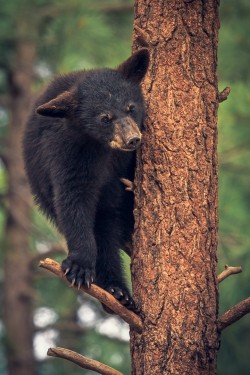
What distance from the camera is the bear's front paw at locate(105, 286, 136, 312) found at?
435 cm

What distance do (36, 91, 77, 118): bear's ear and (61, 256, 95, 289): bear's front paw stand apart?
89cm

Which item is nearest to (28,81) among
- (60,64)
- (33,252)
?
(60,64)

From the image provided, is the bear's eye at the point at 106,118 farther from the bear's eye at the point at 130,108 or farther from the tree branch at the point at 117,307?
the tree branch at the point at 117,307

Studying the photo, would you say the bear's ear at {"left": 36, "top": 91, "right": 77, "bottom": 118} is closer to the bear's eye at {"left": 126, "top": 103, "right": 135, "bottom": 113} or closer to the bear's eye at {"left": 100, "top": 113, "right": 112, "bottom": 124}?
the bear's eye at {"left": 100, "top": 113, "right": 112, "bottom": 124}

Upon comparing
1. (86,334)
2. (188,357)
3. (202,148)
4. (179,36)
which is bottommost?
(86,334)

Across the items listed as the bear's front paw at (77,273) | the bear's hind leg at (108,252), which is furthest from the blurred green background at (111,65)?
the bear's front paw at (77,273)

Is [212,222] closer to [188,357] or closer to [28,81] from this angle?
[188,357]

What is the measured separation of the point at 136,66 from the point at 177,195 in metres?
0.86

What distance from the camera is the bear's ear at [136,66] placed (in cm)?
454

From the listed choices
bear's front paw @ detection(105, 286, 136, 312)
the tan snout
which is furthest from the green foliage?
the tan snout

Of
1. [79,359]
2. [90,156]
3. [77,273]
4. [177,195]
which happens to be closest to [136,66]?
[90,156]

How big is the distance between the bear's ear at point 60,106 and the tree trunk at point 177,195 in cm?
49

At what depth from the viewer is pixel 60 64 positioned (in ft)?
31.2

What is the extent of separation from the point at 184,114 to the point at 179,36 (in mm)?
465
